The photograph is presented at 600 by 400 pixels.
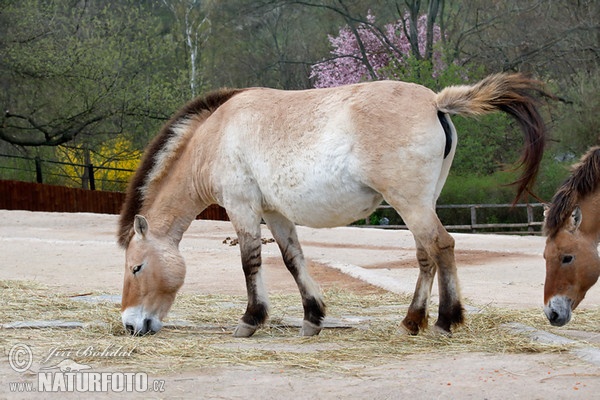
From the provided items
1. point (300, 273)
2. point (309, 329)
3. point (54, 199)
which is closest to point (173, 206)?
point (300, 273)

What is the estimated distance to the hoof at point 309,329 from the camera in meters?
5.80

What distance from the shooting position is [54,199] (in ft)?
77.4

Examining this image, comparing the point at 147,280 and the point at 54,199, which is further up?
the point at 54,199

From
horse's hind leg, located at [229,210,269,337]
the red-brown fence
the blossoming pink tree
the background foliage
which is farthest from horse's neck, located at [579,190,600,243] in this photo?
the blossoming pink tree

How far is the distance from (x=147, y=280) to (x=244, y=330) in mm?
770

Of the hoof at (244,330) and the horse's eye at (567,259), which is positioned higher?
the horse's eye at (567,259)

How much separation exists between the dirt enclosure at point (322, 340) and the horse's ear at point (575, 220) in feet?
2.27

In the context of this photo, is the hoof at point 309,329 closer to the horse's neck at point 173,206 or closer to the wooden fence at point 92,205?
the horse's neck at point 173,206

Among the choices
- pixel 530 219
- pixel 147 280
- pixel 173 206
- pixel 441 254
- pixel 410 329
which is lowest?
pixel 410 329

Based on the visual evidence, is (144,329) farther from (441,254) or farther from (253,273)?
(441,254)

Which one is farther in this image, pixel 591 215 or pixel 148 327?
pixel 148 327

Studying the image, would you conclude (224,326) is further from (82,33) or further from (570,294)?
(82,33)

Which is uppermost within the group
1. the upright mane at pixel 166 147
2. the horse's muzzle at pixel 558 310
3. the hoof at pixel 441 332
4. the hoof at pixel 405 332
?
the upright mane at pixel 166 147

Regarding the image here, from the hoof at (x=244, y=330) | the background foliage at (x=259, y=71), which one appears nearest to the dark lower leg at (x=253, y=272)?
the hoof at (x=244, y=330)
